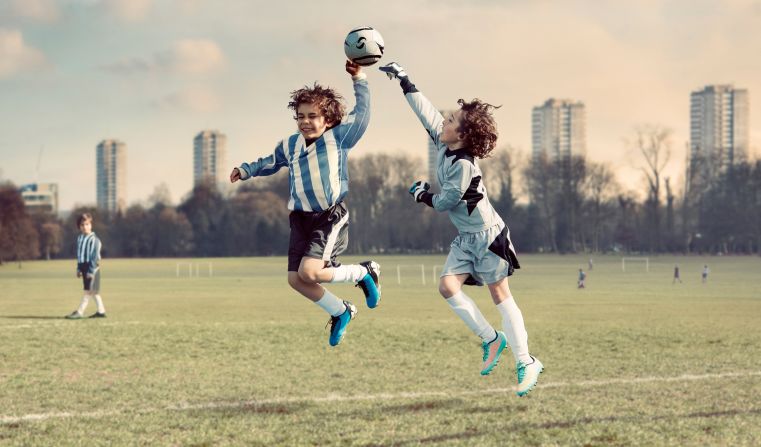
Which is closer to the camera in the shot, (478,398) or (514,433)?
(514,433)

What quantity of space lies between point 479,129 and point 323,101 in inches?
50.4

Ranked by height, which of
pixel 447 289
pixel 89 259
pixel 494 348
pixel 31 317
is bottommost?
pixel 31 317

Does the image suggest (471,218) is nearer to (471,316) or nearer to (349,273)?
(471,316)

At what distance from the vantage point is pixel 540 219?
121 meters

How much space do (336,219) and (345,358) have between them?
43.1ft

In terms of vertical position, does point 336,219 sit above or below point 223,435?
above

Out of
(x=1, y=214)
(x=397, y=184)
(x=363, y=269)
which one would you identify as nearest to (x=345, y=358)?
(x=363, y=269)

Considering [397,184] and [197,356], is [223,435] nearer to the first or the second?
[197,356]

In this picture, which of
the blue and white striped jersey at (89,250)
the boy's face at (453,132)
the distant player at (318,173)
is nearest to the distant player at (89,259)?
the blue and white striped jersey at (89,250)

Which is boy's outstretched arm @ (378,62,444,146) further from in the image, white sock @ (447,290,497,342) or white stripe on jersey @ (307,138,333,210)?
white sock @ (447,290,497,342)

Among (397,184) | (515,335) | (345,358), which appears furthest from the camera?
(397,184)

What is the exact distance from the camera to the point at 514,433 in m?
12.3

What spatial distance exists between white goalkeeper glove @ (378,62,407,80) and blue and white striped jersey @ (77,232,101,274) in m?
22.8

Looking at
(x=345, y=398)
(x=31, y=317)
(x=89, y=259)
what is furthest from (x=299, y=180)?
(x=31, y=317)
